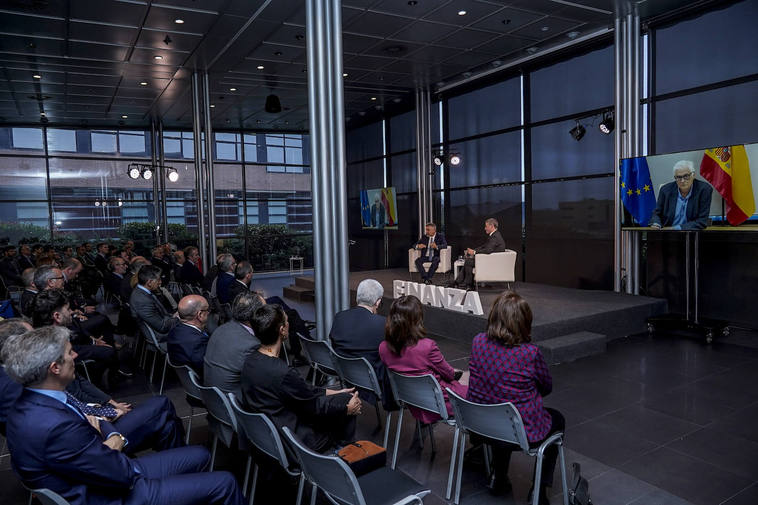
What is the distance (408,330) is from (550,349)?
303 cm

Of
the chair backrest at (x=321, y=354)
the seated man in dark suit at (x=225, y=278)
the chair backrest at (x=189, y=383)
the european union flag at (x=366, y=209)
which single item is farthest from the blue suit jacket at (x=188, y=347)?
the european union flag at (x=366, y=209)

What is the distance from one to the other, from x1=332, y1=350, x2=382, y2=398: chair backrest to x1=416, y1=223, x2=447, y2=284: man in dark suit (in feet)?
19.3

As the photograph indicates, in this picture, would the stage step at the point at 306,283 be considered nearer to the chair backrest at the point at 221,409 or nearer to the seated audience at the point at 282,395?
the chair backrest at the point at 221,409

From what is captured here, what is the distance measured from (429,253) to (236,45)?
5.01 m

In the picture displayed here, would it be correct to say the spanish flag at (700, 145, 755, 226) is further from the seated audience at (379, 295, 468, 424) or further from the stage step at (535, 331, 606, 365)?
the seated audience at (379, 295, 468, 424)

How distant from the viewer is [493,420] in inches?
104

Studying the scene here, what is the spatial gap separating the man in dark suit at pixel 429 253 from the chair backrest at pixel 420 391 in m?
6.32

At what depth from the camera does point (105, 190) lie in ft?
46.1

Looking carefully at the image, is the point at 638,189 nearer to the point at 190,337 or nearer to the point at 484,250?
the point at 484,250

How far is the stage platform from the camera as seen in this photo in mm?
5883

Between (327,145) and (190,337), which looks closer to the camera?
(190,337)

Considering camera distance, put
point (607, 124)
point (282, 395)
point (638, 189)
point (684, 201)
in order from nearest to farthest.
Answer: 1. point (282, 395)
2. point (684, 201)
3. point (638, 189)
4. point (607, 124)

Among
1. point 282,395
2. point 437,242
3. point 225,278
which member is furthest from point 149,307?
point 437,242

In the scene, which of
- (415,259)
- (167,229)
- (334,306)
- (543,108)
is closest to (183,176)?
(167,229)
